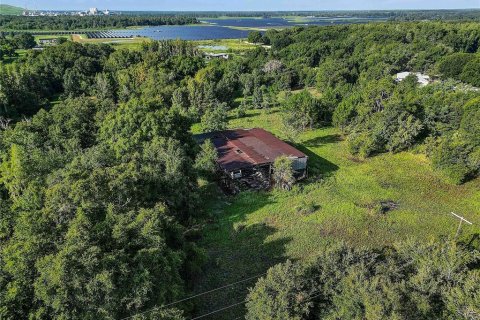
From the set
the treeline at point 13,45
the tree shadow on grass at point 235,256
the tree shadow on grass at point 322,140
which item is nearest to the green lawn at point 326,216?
the tree shadow on grass at point 235,256

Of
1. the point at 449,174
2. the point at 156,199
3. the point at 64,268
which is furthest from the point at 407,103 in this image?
the point at 64,268

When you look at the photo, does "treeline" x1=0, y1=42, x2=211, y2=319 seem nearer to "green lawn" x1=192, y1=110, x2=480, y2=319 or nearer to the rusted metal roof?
"green lawn" x1=192, y1=110, x2=480, y2=319

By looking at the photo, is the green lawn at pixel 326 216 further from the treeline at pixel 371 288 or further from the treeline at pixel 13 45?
the treeline at pixel 13 45

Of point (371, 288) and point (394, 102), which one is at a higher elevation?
point (394, 102)

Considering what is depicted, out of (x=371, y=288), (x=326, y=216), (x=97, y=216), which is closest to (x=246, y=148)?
(x=326, y=216)

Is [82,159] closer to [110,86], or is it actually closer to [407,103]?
[407,103]

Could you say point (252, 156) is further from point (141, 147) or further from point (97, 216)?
point (97, 216)

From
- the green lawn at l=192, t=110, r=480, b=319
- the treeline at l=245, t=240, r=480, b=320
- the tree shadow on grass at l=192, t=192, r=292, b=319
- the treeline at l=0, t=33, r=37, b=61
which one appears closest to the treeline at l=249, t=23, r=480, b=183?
the green lawn at l=192, t=110, r=480, b=319
